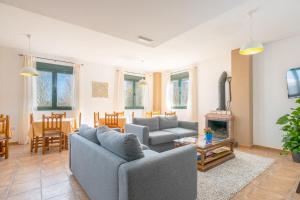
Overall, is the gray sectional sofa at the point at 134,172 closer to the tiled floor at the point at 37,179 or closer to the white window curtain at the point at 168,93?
the tiled floor at the point at 37,179

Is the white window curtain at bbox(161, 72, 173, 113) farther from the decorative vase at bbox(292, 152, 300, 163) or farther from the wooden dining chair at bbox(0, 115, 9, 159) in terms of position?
the wooden dining chair at bbox(0, 115, 9, 159)

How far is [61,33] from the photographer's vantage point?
3.34 m

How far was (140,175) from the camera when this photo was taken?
1.21 meters

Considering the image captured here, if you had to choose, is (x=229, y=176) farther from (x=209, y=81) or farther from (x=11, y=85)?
(x=11, y=85)

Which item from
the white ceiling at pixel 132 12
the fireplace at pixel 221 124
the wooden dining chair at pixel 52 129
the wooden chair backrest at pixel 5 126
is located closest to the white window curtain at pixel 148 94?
the fireplace at pixel 221 124

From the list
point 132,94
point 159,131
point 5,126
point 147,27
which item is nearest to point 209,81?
point 159,131

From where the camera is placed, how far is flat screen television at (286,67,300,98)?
3.29 m

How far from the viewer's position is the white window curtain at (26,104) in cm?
430

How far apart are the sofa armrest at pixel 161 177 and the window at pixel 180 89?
15.3ft

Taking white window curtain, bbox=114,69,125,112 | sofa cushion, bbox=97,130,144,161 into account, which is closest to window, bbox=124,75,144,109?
white window curtain, bbox=114,69,125,112

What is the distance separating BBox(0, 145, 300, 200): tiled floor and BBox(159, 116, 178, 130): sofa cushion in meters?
2.26

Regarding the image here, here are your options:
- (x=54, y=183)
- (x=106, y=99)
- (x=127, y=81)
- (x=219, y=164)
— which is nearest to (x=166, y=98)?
(x=127, y=81)

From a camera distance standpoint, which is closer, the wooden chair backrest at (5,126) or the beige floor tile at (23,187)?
the beige floor tile at (23,187)

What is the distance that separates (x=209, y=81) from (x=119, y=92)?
327 centimetres
